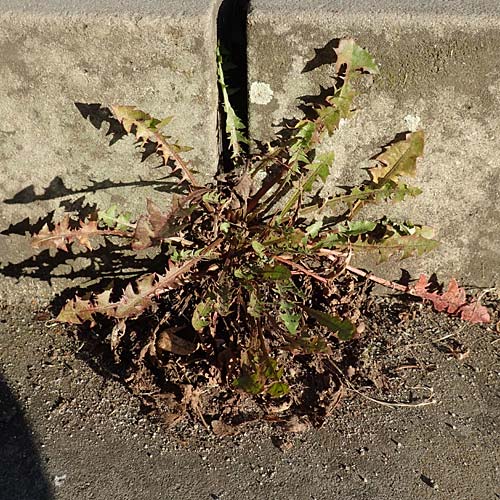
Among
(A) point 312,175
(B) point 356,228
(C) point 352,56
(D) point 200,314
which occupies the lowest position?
(D) point 200,314

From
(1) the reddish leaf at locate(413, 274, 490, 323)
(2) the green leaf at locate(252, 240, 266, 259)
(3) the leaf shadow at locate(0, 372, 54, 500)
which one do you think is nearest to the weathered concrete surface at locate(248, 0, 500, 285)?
(1) the reddish leaf at locate(413, 274, 490, 323)

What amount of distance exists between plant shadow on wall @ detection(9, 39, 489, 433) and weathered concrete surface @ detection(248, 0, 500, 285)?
0.06m

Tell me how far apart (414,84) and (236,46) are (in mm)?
551

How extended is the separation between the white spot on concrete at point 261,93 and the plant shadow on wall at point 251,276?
0.09 meters

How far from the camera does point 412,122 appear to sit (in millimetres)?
2158

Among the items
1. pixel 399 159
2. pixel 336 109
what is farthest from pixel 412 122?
pixel 336 109

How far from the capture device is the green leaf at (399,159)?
215cm

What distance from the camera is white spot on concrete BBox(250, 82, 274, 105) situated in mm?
2104

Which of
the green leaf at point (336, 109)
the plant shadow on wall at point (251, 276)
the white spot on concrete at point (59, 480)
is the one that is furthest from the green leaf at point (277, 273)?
the white spot on concrete at point (59, 480)

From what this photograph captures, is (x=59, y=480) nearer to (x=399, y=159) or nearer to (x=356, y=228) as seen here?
(x=356, y=228)

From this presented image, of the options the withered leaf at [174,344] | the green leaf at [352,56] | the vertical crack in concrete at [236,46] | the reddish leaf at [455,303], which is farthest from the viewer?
the reddish leaf at [455,303]

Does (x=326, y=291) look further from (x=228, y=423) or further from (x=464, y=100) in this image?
(x=464, y=100)

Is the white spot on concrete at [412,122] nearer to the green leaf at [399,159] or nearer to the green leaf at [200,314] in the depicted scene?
the green leaf at [399,159]

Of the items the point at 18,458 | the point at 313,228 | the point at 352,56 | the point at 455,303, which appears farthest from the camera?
the point at 455,303
